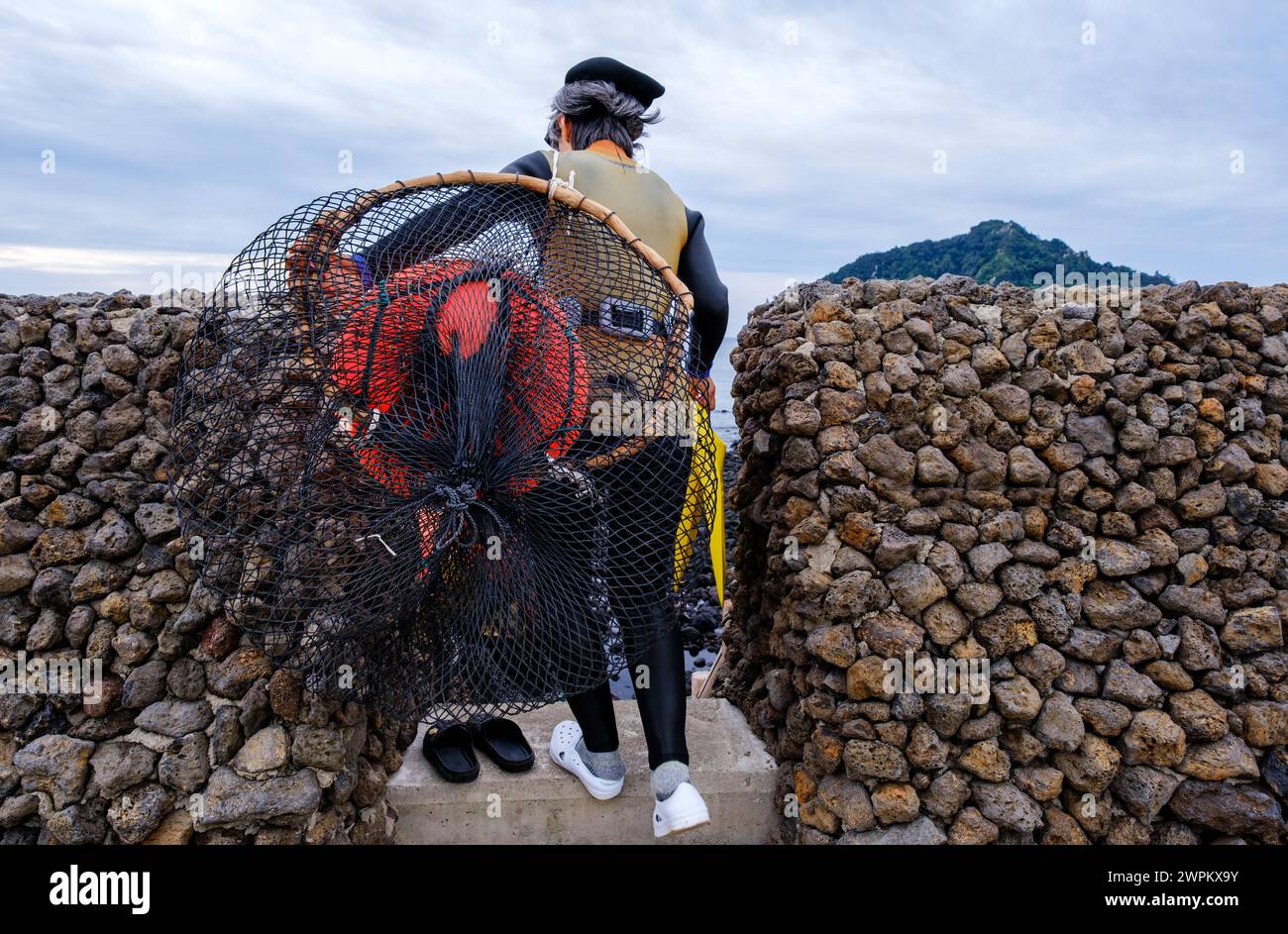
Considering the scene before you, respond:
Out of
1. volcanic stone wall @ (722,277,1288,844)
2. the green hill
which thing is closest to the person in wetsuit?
volcanic stone wall @ (722,277,1288,844)

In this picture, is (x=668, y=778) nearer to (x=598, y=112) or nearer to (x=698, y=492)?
(x=698, y=492)

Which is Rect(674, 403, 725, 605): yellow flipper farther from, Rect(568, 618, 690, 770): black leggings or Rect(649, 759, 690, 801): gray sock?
Rect(649, 759, 690, 801): gray sock

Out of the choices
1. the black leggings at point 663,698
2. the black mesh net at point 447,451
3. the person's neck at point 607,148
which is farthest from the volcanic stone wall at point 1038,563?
the person's neck at point 607,148

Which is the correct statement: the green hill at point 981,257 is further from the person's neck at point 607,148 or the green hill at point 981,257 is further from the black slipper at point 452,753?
the black slipper at point 452,753

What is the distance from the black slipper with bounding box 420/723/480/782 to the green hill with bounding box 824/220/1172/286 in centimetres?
413

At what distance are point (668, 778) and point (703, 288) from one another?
1.57 meters

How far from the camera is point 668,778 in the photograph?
110 inches

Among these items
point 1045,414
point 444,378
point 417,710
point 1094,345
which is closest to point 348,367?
point 444,378

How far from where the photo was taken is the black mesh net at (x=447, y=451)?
2.20m

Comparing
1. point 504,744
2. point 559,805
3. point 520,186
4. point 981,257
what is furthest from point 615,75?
point 981,257

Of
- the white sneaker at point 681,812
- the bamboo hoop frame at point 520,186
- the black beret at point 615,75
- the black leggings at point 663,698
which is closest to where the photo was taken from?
the bamboo hoop frame at point 520,186

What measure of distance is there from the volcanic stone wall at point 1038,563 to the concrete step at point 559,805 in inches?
7.7

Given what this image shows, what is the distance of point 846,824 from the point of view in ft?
9.71
